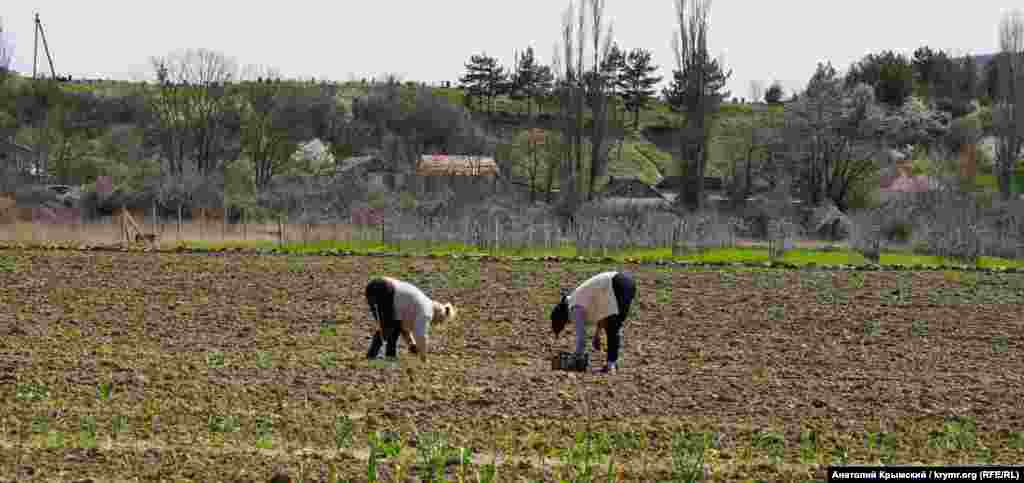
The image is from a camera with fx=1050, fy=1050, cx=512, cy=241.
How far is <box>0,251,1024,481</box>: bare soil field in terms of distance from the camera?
899 centimetres

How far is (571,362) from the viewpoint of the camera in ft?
40.9

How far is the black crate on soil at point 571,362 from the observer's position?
12414 millimetres

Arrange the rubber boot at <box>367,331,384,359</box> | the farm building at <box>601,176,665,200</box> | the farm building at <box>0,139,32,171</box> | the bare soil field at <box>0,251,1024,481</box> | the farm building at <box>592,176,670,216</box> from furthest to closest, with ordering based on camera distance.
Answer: the farm building at <box>601,176,665,200</box>, the farm building at <box>0,139,32,171</box>, the farm building at <box>592,176,670,216</box>, the rubber boot at <box>367,331,384,359</box>, the bare soil field at <box>0,251,1024,481</box>

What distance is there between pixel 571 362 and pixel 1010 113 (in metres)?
54.9

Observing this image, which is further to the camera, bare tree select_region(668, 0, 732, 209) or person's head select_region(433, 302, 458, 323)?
bare tree select_region(668, 0, 732, 209)

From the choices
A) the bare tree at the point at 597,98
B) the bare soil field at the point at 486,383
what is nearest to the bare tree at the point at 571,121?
the bare tree at the point at 597,98

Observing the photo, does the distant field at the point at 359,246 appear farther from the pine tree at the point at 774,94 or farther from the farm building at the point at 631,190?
the pine tree at the point at 774,94

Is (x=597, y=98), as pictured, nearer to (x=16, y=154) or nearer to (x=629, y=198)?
(x=629, y=198)

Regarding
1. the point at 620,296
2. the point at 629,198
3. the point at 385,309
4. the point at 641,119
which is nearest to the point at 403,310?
the point at 385,309

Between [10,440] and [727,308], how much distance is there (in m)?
14.0

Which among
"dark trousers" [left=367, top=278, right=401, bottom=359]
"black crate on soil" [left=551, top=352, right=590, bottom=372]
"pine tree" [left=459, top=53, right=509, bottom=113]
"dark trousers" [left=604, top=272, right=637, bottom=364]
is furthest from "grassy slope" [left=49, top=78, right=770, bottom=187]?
"dark trousers" [left=367, top=278, right=401, bottom=359]

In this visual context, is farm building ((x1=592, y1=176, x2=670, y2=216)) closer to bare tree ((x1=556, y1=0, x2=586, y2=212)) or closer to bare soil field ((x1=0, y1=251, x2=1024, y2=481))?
bare tree ((x1=556, y1=0, x2=586, y2=212))

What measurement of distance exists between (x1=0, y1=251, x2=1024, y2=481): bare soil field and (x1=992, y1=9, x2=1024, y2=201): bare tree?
131ft

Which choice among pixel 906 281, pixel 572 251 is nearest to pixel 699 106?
pixel 572 251
